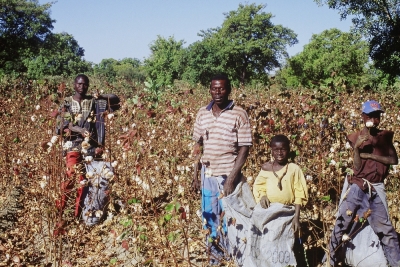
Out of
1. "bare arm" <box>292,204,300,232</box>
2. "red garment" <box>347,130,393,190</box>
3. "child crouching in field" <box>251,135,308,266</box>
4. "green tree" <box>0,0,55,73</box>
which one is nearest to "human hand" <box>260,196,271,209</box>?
"child crouching in field" <box>251,135,308,266</box>

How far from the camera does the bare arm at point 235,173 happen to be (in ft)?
8.22

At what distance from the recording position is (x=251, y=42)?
48.2 metres

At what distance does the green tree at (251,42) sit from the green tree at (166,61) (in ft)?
18.5

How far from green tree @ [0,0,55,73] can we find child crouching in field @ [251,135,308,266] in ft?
76.1

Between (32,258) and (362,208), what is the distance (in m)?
2.62

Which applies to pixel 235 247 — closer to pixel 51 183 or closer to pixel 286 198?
pixel 286 198

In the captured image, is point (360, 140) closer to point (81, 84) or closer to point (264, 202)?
point (264, 202)

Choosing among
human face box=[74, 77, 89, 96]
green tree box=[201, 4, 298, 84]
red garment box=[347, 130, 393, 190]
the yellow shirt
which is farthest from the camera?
green tree box=[201, 4, 298, 84]

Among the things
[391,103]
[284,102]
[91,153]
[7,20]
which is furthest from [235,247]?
[7,20]

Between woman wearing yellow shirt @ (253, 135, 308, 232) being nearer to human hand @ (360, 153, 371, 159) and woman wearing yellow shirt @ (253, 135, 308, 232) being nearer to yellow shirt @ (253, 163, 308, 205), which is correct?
yellow shirt @ (253, 163, 308, 205)

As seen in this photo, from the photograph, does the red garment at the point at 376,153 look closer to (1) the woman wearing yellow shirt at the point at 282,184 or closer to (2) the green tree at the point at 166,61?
(1) the woman wearing yellow shirt at the point at 282,184

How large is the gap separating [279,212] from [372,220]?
0.74 metres

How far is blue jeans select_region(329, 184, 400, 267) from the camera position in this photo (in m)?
2.54

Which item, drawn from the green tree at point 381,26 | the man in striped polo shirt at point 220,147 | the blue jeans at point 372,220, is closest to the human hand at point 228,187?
the man in striped polo shirt at point 220,147
